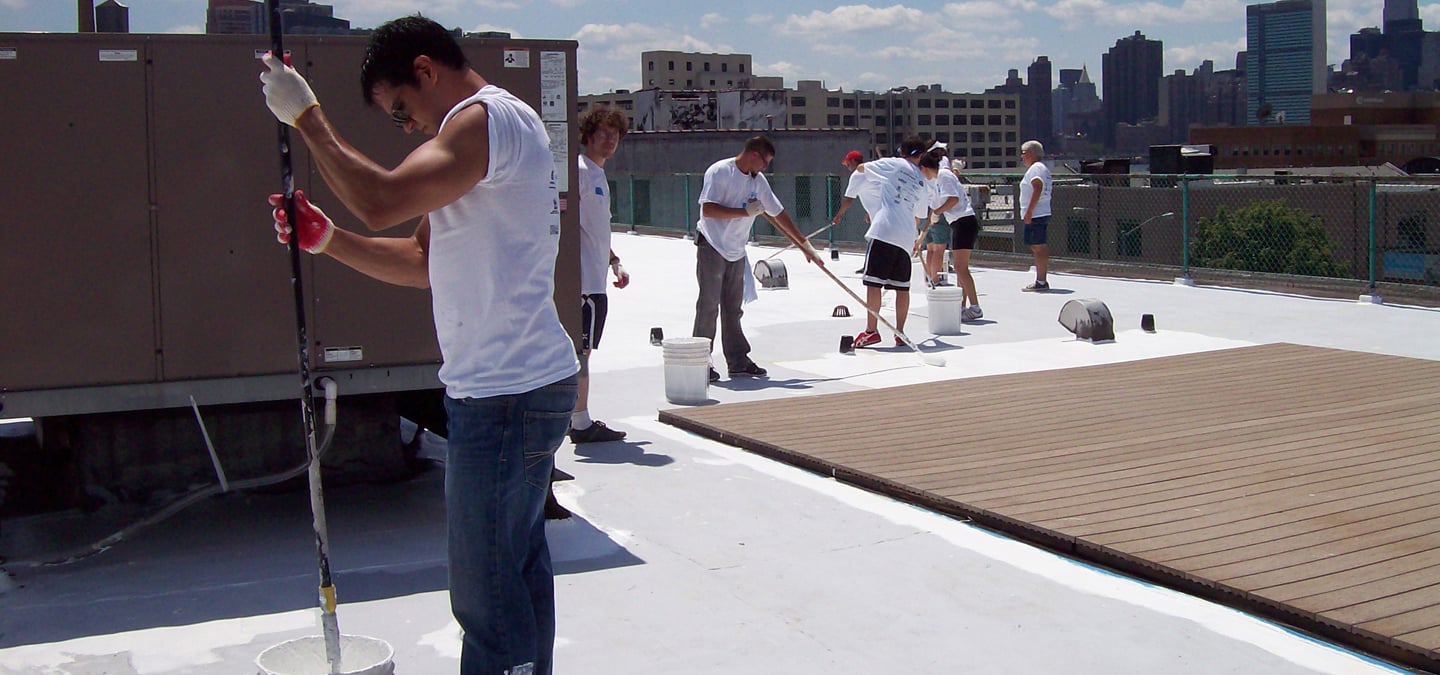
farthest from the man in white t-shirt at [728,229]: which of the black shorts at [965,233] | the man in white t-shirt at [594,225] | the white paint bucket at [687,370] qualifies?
the black shorts at [965,233]

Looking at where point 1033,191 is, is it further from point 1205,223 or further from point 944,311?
point 1205,223

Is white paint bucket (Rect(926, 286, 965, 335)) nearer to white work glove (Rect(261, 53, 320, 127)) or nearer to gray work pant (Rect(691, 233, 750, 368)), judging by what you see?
gray work pant (Rect(691, 233, 750, 368))

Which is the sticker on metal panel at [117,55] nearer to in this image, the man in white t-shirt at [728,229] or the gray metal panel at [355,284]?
the gray metal panel at [355,284]

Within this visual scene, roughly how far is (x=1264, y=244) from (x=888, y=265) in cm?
2008

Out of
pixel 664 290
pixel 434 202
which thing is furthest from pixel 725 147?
pixel 434 202

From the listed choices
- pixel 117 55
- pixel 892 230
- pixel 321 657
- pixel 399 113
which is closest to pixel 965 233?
pixel 892 230

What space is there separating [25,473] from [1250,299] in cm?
1174

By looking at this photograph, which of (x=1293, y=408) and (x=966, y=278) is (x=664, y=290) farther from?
(x=1293, y=408)

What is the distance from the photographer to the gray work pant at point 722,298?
383 inches

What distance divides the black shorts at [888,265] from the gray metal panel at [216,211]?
21.0ft

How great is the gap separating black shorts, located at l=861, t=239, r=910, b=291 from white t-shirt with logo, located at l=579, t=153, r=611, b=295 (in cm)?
401

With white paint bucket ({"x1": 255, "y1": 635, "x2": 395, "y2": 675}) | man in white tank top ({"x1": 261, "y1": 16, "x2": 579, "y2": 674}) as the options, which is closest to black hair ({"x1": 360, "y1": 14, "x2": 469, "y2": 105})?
man in white tank top ({"x1": 261, "y1": 16, "x2": 579, "y2": 674})

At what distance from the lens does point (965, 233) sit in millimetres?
13461

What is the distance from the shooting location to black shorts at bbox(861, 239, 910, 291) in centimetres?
1122
